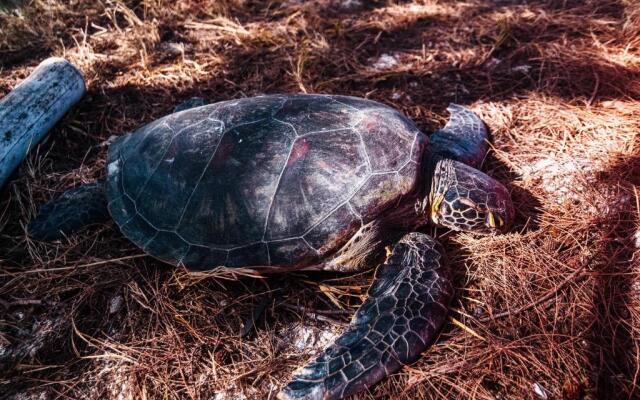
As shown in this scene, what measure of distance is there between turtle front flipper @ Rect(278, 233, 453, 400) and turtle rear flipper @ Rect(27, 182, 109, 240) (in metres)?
1.98

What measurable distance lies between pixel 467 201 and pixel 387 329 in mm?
1026

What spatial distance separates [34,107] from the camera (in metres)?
3.47

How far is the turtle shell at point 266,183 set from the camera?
243 cm

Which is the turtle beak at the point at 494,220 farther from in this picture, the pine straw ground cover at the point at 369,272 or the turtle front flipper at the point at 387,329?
the turtle front flipper at the point at 387,329

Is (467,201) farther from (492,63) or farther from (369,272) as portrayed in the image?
(492,63)

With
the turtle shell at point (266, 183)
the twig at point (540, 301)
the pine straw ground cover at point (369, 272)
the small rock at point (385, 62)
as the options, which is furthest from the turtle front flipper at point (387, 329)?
the small rock at point (385, 62)

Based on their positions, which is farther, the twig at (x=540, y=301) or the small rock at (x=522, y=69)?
the small rock at (x=522, y=69)

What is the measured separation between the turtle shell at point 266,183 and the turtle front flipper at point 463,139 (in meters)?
0.49

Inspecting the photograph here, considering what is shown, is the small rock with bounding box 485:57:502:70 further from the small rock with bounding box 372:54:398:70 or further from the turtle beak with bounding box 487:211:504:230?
the turtle beak with bounding box 487:211:504:230

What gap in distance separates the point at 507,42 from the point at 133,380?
4841 mm

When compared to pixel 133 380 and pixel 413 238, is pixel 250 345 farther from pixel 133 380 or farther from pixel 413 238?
pixel 413 238

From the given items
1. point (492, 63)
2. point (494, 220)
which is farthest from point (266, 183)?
point (492, 63)

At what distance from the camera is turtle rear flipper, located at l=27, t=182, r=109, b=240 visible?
2.82 metres

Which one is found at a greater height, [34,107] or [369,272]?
[34,107]
